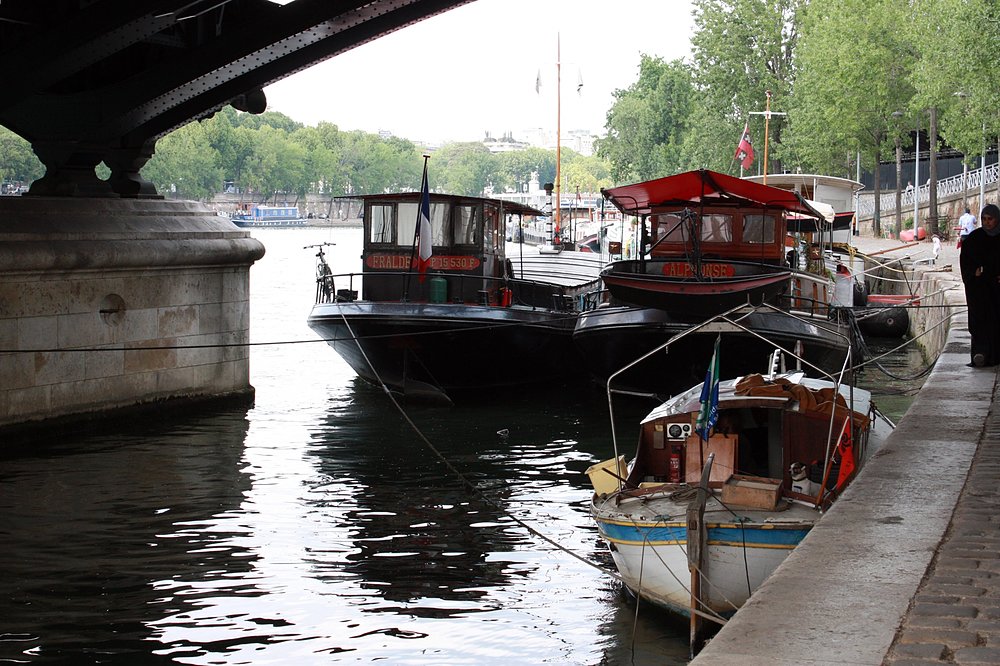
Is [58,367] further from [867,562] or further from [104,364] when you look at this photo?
[867,562]

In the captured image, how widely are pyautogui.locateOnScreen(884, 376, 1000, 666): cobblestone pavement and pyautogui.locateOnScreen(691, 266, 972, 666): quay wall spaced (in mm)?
58

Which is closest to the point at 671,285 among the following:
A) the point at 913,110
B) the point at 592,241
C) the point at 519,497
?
the point at 519,497

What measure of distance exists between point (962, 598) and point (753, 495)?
3.07m

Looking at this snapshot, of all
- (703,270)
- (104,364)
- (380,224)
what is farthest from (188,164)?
(703,270)

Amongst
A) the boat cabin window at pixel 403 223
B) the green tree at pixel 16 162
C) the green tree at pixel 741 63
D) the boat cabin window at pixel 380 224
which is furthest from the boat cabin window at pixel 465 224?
the green tree at pixel 16 162

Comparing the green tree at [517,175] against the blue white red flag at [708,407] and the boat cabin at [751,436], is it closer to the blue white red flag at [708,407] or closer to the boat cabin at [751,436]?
the boat cabin at [751,436]

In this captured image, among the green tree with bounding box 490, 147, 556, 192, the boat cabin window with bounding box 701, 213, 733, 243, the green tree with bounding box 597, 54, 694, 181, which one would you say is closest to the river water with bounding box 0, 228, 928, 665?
the boat cabin window with bounding box 701, 213, 733, 243

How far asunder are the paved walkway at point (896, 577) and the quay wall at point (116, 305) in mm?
10220

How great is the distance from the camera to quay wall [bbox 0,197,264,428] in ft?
50.3

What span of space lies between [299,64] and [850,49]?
36.6 meters

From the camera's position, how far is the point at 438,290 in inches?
797

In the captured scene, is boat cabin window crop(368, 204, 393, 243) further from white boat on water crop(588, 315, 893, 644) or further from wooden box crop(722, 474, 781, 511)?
wooden box crop(722, 474, 781, 511)

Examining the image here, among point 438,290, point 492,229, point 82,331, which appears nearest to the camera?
point 82,331

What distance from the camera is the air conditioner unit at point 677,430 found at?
10.6 metres
